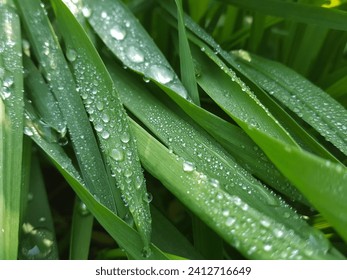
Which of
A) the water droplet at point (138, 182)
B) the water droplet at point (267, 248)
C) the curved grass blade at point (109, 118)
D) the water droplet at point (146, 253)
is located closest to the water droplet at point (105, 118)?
the curved grass blade at point (109, 118)

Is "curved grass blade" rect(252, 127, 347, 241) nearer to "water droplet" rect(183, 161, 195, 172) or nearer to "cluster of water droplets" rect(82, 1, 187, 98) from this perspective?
"water droplet" rect(183, 161, 195, 172)

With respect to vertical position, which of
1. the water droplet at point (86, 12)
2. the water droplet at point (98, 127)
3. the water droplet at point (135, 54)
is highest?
the water droplet at point (86, 12)

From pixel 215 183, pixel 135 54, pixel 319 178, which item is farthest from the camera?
pixel 135 54

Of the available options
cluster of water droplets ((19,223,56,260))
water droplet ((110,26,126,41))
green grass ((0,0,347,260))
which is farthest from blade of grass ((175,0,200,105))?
cluster of water droplets ((19,223,56,260))

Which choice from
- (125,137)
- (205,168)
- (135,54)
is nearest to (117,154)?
(125,137)

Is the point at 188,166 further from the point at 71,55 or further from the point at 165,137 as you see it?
the point at 71,55

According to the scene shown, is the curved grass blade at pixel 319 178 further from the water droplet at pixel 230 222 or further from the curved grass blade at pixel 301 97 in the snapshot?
the curved grass blade at pixel 301 97
